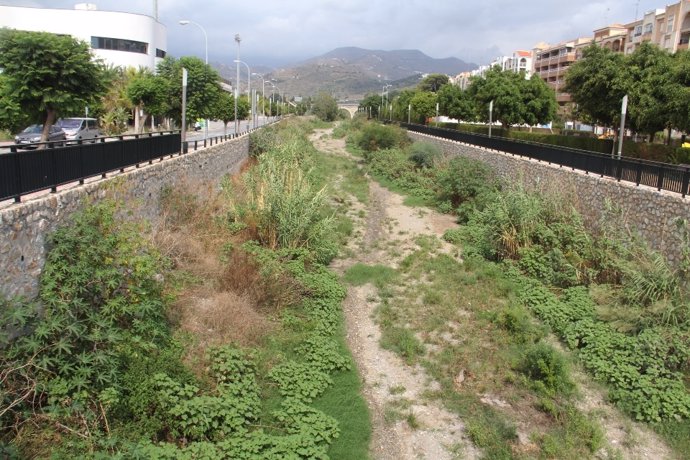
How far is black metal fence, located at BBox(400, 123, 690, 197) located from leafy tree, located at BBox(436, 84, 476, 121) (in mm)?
27665

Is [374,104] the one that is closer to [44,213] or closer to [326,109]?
[326,109]

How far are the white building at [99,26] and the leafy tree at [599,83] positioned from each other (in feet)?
151

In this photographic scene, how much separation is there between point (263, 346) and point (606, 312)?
21.2 ft

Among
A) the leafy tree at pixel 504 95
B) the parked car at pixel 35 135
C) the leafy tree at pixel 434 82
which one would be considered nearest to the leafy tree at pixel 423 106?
the leafy tree at pixel 504 95

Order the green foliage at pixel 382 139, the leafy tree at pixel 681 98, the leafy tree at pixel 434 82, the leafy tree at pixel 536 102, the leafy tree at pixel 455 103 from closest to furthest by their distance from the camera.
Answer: the leafy tree at pixel 681 98
the leafy tree at pixel 536 102
the green foliage at pixel 382 139
the leafy tree at pixel 455 103
the leafy tree at pixel 434 82

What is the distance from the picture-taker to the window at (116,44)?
60.3 meters

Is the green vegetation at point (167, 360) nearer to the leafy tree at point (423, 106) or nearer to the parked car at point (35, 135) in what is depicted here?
the parked car at point (35, 135)

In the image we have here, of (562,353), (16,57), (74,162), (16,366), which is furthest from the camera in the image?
(16,57)

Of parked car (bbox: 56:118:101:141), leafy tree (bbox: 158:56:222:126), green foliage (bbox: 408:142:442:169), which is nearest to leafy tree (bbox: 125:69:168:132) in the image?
leafy tree (bbox: 158:56:222:126)

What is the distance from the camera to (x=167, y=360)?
7516 millimetres

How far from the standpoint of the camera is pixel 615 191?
14109 millimetres

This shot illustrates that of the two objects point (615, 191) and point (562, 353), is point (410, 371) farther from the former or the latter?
point (615, 191)

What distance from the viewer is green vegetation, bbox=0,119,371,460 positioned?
19.9ft

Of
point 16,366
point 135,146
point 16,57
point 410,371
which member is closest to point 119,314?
point 16,366
